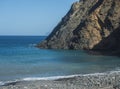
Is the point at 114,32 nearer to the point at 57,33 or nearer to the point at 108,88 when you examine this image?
the point at 57,33

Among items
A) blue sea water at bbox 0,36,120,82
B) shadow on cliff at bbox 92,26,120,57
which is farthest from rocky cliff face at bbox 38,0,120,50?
blue sea water at bbox 0,36,120,82

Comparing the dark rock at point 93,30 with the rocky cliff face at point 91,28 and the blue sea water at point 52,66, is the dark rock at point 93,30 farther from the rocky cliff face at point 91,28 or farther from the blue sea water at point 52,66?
the blue sea water at point 52,66

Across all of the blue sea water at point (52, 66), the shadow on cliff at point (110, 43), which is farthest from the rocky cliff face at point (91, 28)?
the blue sea water at point (52, 66)

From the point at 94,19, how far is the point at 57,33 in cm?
1416

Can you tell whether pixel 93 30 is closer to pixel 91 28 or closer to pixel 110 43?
pixel 91 28

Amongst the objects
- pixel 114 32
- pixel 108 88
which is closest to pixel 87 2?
pixel 114 32

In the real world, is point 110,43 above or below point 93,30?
below

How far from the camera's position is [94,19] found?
107 metres

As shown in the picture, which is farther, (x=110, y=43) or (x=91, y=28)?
(x=91, y=28)

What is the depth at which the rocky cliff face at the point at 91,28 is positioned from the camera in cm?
10419

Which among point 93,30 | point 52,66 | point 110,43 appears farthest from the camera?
point 93,30

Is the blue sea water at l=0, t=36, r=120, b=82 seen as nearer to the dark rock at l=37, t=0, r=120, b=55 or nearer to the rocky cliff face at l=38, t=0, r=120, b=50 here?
the dark rock at l=37, t=0, r=120, b=55

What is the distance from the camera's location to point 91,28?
106 metres

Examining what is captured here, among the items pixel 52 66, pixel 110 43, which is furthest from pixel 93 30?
pixel 52 66
